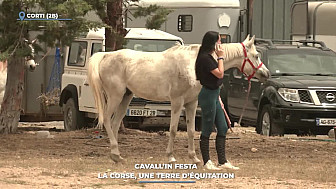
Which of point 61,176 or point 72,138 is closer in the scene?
point 61,176

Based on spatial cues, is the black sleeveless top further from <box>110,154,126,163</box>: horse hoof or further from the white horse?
<box>110,154,126,163</box>: horse hoof

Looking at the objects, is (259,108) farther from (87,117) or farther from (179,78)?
(179,78)

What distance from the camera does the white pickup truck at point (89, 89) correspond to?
18781 mm

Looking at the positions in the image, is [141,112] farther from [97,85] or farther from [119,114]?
[97,85]

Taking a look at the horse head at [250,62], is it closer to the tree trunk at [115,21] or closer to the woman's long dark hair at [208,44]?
the woman's long dark hair at [208,44]

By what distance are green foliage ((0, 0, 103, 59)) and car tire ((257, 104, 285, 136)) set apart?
13.9 feet

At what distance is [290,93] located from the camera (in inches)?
687

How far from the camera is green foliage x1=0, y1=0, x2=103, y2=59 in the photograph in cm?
1434

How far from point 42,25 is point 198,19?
10.0m

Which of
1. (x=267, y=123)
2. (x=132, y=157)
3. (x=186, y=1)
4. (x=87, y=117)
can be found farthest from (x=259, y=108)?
(x=186, y=1)

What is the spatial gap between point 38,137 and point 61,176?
5376 millimetres

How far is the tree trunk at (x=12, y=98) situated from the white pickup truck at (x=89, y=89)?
201 centimetres

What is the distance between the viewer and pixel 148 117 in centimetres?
1903

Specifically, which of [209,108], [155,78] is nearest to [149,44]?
[155,78]
